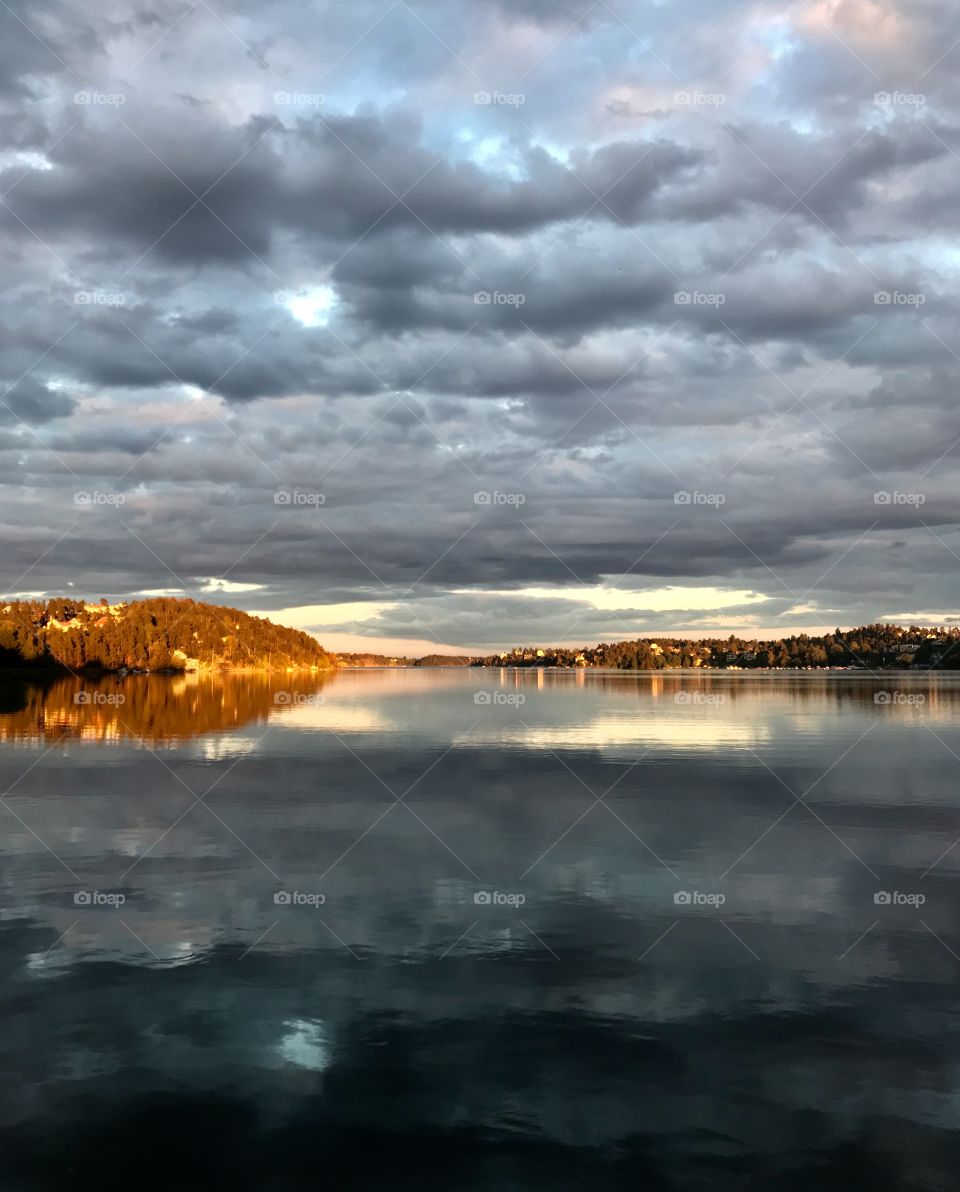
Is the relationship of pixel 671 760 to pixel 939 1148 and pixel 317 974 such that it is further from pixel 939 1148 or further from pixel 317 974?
pixel 939 1148

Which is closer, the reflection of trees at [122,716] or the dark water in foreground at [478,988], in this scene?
the dark water in foreground at [478,988]

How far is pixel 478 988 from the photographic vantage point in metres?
23.3

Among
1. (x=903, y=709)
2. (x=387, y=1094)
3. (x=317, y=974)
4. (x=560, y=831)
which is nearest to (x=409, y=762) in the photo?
(x=560, y=831)

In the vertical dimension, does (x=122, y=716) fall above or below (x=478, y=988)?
above

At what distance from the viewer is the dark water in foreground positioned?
16.2 m

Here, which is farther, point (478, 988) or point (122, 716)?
point (122, 716)

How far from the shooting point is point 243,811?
46.8 m

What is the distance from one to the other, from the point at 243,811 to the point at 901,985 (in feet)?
101

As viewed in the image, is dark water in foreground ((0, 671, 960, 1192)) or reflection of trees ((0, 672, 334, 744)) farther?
reflection of trees ((0, 672, 334, 744))

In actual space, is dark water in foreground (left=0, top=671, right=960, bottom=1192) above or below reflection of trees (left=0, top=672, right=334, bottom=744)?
below

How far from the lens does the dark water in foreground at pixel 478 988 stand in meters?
16.2

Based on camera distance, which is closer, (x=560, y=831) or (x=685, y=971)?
(x=685, y=971)

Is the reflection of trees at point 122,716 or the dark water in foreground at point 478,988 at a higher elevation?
the reflection of trees at point 122,716

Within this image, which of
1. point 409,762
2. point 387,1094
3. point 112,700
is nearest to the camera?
point 387,1094
